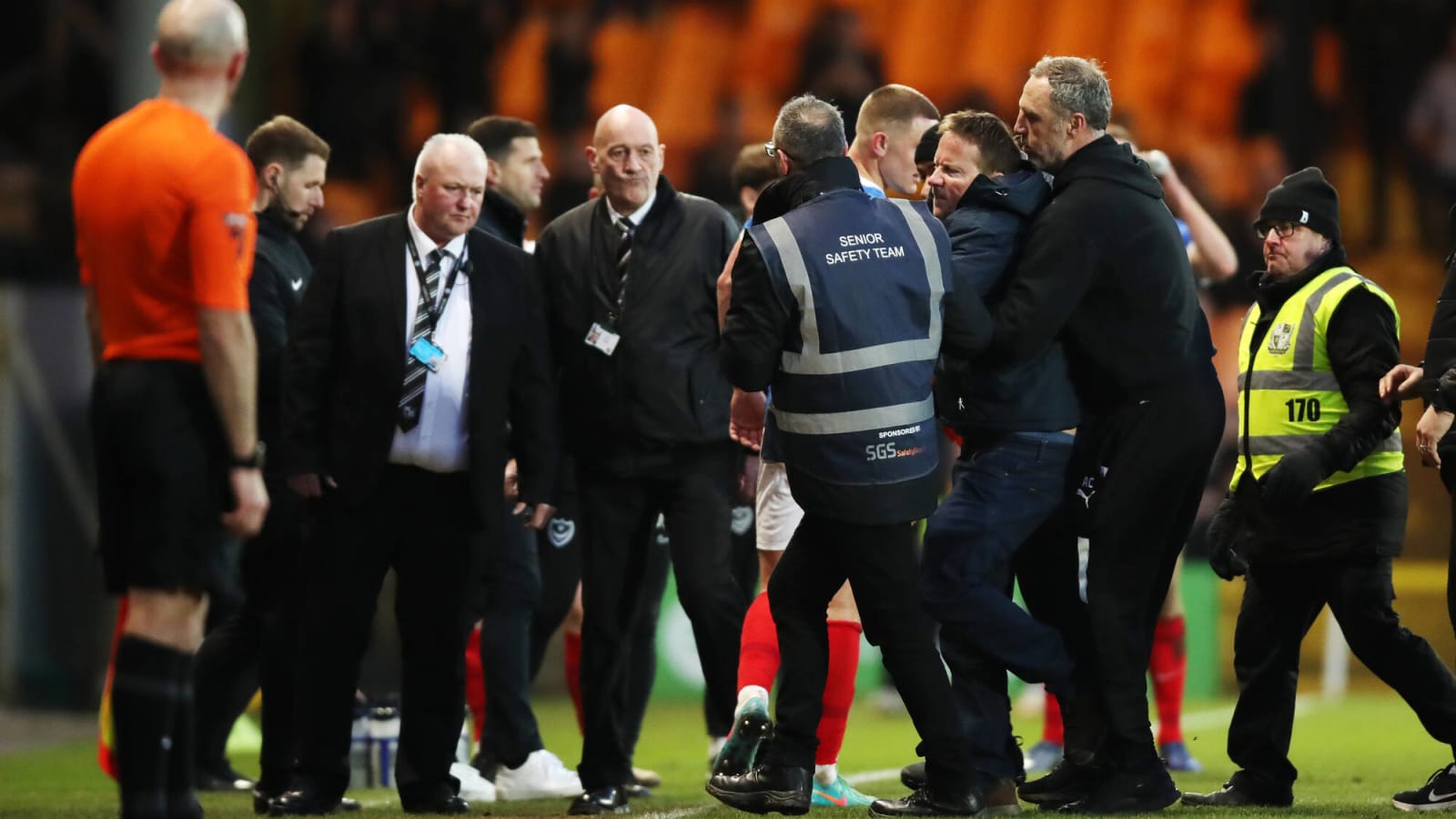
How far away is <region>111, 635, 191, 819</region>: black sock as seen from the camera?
179 inches

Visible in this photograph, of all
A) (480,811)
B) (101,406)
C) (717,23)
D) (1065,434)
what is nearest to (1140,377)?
(1065,434)

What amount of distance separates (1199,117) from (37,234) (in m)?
8.13

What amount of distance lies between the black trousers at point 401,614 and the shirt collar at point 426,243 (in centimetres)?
63

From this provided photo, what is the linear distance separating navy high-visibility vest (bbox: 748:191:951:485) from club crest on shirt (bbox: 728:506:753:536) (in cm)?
216

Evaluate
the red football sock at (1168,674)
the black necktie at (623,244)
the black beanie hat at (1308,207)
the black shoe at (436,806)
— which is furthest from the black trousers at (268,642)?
the red football sock at (1168,674)

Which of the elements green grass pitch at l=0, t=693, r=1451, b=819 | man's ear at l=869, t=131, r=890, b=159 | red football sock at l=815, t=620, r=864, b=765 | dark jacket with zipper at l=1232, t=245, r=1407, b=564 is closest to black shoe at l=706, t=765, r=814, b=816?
green grass pitch at l=0, t=693, r=1451, b=819

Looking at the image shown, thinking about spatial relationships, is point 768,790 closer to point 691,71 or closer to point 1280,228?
point 1280,228

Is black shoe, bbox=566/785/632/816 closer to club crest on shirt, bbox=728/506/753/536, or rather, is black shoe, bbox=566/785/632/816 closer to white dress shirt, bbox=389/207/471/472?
white dress shirt, bbox=389/207/471/472

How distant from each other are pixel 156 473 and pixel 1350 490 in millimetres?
3426

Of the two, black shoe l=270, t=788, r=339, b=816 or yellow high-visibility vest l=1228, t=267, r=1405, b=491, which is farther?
yellow high-visibility vest l=1228, t=267, r=1405, b=491

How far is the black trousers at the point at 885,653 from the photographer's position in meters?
5.39

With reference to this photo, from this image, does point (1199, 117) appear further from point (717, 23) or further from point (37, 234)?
point (37, 234)

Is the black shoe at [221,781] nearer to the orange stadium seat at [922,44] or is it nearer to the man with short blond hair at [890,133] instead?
the man with short blond hair at [890,133]

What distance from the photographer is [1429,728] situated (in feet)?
19.7
